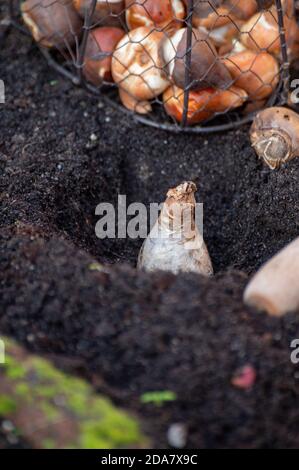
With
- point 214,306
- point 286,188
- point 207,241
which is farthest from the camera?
point 207,241

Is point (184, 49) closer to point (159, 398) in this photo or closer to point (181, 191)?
point (181, 191)

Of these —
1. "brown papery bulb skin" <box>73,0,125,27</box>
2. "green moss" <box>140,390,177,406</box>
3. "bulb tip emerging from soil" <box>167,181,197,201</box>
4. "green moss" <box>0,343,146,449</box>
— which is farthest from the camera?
"brown papery bulb skin" <box>73,0,125,27</box>

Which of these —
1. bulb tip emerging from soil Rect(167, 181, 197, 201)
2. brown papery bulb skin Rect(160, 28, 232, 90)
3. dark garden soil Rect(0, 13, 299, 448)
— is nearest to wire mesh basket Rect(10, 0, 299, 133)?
brown papery bulb skin Rect(160, 28, 232, 90)

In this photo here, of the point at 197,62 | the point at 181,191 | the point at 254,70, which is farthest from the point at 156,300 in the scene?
the point at 254,70

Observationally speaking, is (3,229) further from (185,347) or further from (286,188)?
(286,188)

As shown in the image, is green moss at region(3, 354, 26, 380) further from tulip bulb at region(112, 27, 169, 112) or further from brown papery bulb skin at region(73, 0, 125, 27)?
brown papery bulb skin at region(73, 0, 125, 27)

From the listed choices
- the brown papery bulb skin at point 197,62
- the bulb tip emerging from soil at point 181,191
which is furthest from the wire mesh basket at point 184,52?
the bulb tip emerging from soil at point 181,191

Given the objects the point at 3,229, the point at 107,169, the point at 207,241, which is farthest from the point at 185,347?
the point at 107,169
